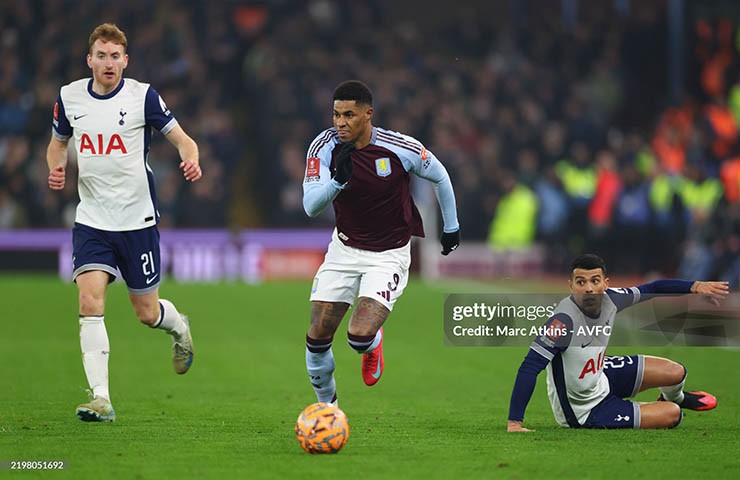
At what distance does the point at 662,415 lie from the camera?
8359 millimetres

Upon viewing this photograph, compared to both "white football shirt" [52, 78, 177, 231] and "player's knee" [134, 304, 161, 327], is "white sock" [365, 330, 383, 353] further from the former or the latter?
"white football shirt" [52, 78, 177, 231]

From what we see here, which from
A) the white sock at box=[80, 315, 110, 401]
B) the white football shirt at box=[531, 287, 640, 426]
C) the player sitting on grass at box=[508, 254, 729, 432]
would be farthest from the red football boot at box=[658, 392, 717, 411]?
the white sock at box=[80, 315, 110, 401]

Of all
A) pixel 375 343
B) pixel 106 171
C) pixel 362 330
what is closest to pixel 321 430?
pixel 362 330

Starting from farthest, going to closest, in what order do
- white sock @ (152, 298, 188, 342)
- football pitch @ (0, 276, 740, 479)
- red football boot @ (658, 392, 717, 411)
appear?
1. white sock @ (152, 298, 188, 342)
2. red football boot @ (658, 392, 717, 411)
3. football pitch @ (0, 276, 740, 479)

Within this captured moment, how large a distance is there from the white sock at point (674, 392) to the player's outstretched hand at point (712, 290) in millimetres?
867

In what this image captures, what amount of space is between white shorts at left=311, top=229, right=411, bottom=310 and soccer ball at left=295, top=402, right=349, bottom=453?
1.33m

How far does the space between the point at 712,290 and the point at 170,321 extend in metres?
3.69

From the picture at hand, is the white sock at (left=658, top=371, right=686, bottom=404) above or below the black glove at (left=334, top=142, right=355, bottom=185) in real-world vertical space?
below

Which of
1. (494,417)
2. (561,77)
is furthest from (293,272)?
(494,417)

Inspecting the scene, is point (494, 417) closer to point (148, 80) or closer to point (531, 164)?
point (531, 164)

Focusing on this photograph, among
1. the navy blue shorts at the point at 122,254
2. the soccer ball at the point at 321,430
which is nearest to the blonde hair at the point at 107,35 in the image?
the navy blue shorts at the point at 122,254

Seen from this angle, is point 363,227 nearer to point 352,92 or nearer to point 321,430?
point 352,92

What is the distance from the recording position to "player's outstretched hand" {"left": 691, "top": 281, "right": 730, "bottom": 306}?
7.97m

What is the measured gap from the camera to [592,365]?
825cm
